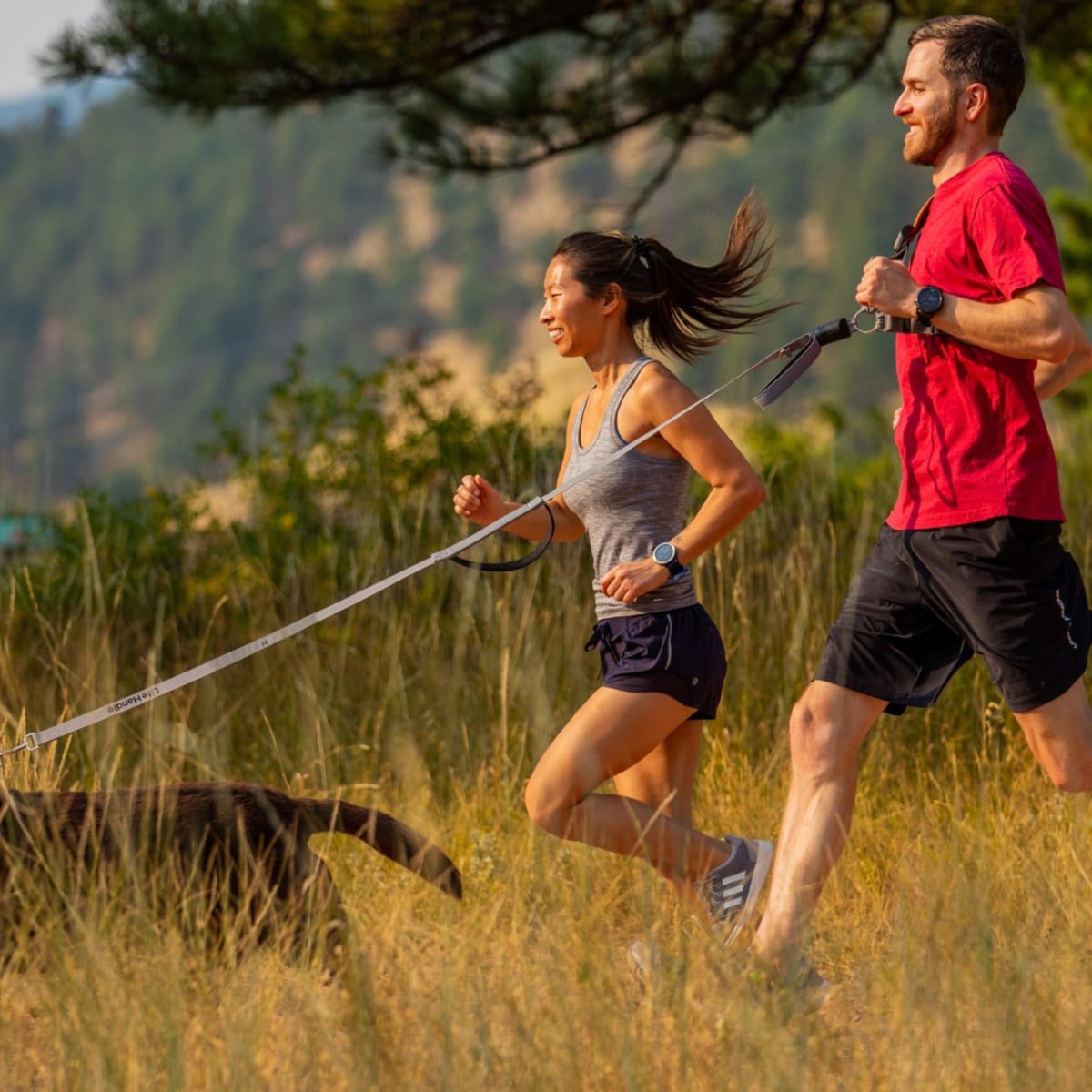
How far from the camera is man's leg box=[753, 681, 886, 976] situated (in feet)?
10.8

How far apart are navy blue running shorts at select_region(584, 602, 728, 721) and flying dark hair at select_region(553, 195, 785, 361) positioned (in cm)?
65

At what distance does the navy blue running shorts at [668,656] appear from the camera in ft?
11.2

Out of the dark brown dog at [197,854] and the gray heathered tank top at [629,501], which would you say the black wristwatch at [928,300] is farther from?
the dark brown dog at [197,854]

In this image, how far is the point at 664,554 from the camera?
133 inches

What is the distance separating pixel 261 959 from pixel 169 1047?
54 cm

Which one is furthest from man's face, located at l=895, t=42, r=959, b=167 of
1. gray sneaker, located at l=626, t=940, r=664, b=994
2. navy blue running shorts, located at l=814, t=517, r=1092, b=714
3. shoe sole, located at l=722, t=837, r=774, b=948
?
gray sneaker, located at l=626, t=940, r=664, b=994

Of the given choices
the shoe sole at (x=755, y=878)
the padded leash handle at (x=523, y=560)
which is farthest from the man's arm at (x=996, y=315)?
the shoe sole at (x=755, y=878)

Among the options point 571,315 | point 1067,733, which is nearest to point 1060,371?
point 1067,733

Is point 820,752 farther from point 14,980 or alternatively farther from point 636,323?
point 14,980

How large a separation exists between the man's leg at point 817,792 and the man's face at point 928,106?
1113mm

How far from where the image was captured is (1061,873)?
12.4 feet

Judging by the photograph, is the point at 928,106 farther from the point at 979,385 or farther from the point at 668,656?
the point at 668,656

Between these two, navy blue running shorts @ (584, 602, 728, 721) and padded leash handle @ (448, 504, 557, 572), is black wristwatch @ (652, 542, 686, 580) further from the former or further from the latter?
padded leash handle @ (448, 504, 557, 572)

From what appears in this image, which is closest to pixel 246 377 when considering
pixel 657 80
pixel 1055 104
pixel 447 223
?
pixel 447 223
